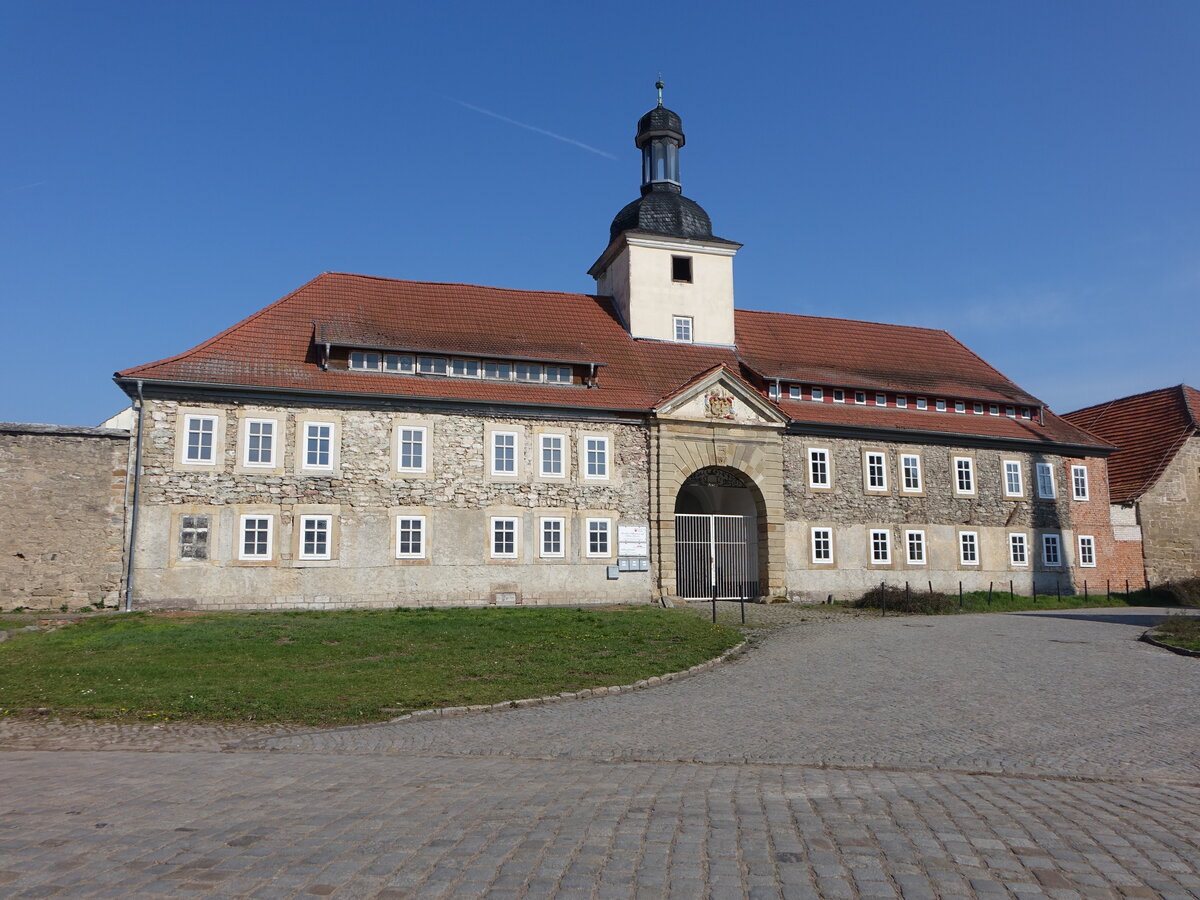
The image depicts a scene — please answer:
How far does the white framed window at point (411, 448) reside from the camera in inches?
1068

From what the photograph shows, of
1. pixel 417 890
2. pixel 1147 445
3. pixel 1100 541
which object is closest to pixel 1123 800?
pixel 417 890

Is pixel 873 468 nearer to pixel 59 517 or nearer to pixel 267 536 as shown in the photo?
pixel 267 536

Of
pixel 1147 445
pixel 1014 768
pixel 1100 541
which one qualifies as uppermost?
pixel 1147 445

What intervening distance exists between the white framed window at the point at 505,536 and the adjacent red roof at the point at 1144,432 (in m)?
23.7

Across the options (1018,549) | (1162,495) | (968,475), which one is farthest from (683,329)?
(1162,495)

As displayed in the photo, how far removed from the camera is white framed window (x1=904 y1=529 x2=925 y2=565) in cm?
3253

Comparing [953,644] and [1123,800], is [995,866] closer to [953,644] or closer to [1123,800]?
[1123,800]

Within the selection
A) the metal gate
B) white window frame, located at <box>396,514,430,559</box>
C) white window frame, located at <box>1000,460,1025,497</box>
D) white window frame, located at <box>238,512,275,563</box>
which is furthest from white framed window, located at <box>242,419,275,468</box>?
white window frame, located at <box>1000,460,1025,497</box>

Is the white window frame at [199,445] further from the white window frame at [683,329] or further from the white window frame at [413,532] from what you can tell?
the white window frame at [683,329]

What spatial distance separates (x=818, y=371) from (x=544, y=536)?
39.2 feet

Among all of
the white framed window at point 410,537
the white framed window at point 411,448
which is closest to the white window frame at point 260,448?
the white framed window at point 411,448

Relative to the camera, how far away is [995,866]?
5531mm

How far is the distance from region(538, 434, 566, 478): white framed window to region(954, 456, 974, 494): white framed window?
14.3 metres

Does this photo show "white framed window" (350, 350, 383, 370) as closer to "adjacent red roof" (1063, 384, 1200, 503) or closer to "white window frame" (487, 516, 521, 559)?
"white window frame" (487, 516, 521, 559)
